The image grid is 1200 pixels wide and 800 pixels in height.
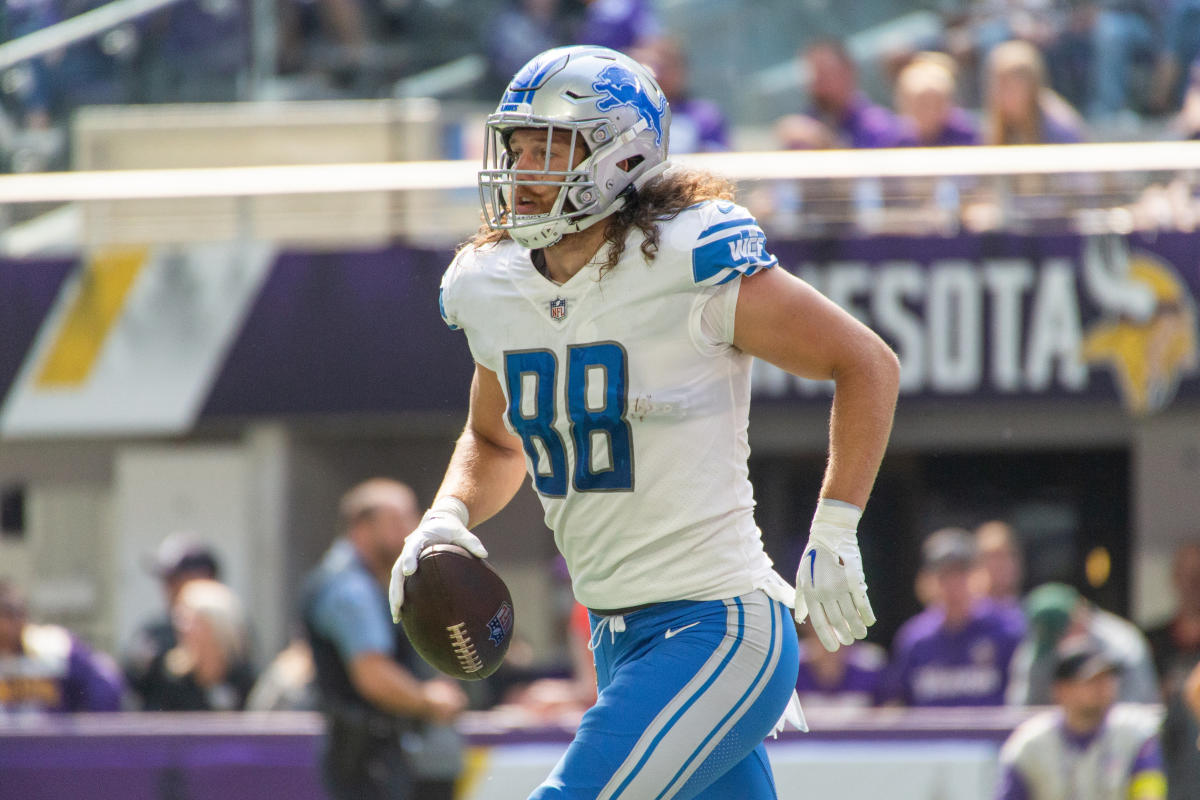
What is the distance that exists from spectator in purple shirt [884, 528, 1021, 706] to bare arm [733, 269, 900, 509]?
3.76 meters

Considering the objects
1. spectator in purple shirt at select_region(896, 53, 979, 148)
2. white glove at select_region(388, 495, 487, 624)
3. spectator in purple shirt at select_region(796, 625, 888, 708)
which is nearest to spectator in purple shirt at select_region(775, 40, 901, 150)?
spectator in purple shirt at select_region(896, 53, 979, 148)

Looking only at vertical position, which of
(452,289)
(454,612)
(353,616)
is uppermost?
(452,289)

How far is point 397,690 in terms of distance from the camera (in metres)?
5.69

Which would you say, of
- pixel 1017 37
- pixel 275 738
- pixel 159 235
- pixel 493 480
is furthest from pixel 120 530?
pixel 493 480

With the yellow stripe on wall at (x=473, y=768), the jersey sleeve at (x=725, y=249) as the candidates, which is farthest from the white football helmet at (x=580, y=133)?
the yellow stripe on wall at (x=473, y=768)

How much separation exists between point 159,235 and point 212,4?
213 centimetres

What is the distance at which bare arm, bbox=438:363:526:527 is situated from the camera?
3203 mm

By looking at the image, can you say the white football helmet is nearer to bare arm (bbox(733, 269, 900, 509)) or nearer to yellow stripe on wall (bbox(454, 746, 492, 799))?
bare arm (bbox(733, 269, 900, 509))

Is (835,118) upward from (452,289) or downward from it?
upward

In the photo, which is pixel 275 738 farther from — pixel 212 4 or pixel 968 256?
pixel 212 4

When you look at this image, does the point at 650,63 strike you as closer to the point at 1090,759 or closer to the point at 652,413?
the point at 1090,759

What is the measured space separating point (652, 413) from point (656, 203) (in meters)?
0.39

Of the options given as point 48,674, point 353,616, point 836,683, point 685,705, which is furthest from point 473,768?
point 685,705

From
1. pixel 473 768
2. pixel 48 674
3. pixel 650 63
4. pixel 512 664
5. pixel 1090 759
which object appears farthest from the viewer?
pixel 650 63
